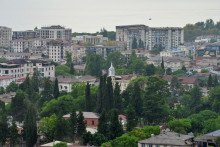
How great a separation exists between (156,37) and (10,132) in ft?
352

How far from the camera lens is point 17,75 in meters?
105

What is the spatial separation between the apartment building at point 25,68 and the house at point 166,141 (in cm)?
5255

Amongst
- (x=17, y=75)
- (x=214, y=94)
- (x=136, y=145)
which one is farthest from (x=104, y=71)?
(x=136, y=145)

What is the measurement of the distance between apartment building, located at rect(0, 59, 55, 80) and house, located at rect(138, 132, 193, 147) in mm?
52549

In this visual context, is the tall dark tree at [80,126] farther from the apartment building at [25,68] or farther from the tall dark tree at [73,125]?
the apartment building at [25,68]

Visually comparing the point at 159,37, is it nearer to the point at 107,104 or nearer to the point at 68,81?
the point at 68,81

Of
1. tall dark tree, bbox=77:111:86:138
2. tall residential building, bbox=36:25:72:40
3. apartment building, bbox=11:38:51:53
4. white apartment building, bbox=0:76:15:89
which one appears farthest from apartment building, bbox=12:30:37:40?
tall dark tree, bbox=77:111:86:138

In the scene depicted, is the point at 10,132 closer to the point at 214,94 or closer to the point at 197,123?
the point at 197,123

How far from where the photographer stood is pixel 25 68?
107625 mm

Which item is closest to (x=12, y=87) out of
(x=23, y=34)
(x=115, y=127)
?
(x=115, y=127)


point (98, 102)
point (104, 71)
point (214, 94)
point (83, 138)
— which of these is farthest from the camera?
point (104, 71)

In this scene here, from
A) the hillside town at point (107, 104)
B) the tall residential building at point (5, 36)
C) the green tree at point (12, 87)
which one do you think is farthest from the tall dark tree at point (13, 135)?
the tall residential building at point (5, 36)

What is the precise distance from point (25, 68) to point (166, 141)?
58423 millimetres

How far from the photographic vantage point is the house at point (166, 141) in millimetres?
51531
